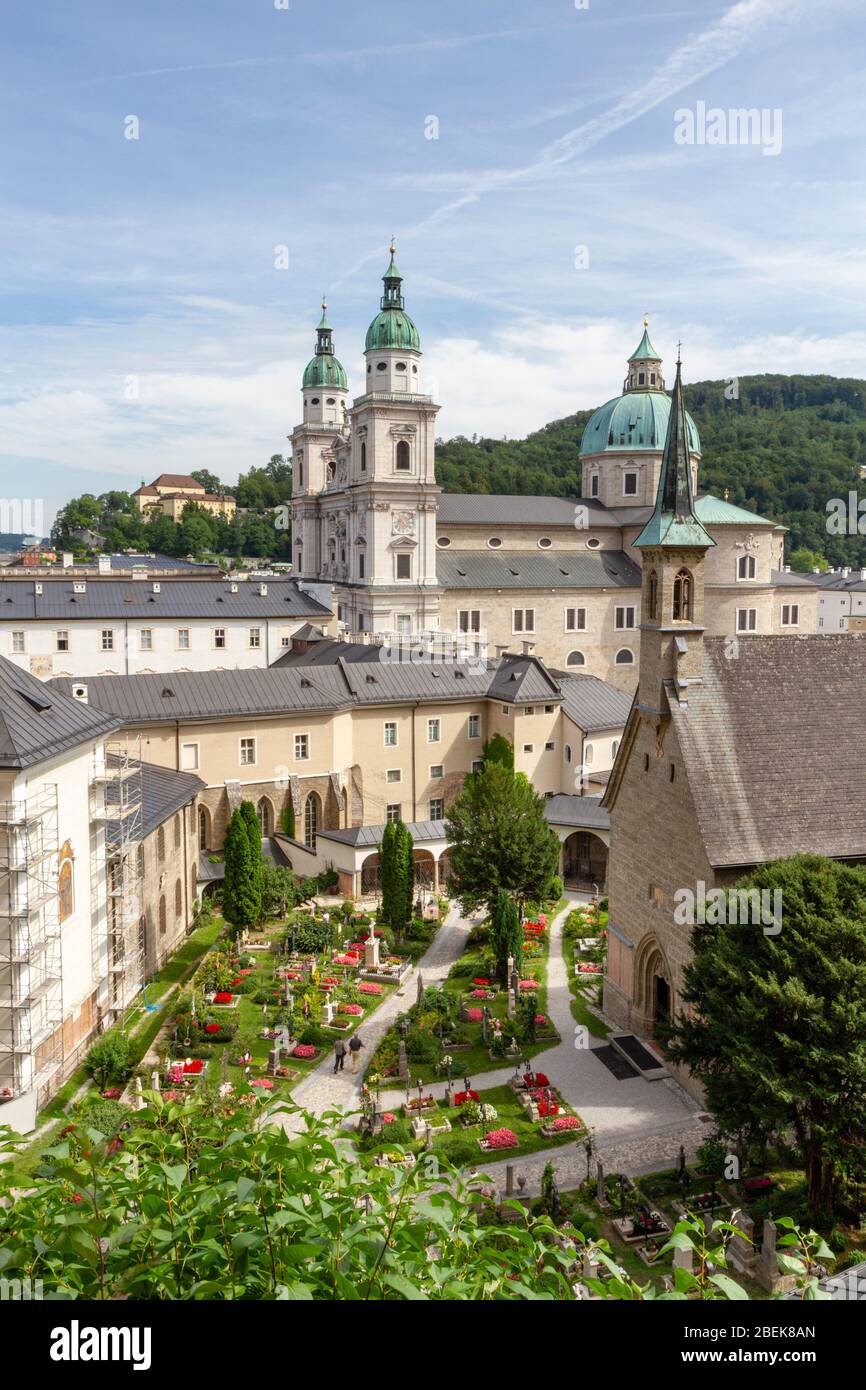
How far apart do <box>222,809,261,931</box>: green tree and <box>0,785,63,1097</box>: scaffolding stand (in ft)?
37.4

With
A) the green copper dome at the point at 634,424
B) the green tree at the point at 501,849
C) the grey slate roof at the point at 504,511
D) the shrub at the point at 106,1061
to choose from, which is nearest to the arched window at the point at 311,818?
the green tree at the point at 501,849

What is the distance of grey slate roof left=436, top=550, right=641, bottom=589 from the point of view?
70.8 metres

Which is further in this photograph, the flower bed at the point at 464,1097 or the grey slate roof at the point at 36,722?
the flower bed at the point at 464,1097

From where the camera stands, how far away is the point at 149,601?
65.9m

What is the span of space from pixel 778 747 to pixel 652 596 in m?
5.12

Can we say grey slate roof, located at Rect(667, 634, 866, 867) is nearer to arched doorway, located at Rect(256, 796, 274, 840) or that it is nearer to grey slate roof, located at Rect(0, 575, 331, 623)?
arched doorway, located at Rect(256, 796, 274, 840)

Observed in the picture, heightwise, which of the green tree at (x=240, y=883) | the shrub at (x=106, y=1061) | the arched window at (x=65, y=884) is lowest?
the shrub at (x=106, y=1061)

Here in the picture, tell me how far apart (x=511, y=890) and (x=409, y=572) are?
38.1 m

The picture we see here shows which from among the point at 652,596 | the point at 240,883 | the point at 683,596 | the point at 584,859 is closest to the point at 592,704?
the point at 584,859

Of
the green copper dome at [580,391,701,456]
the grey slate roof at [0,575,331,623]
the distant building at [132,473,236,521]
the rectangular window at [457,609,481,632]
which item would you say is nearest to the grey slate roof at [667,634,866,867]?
the rectangular window at [457,609,481,632]

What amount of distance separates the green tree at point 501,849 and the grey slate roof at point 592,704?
1121cm

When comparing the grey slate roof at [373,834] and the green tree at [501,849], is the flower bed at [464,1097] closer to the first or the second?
the green tree at [501,849]

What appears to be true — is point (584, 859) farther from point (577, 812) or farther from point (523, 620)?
point (523, 620)

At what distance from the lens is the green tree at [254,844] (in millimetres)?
34156
